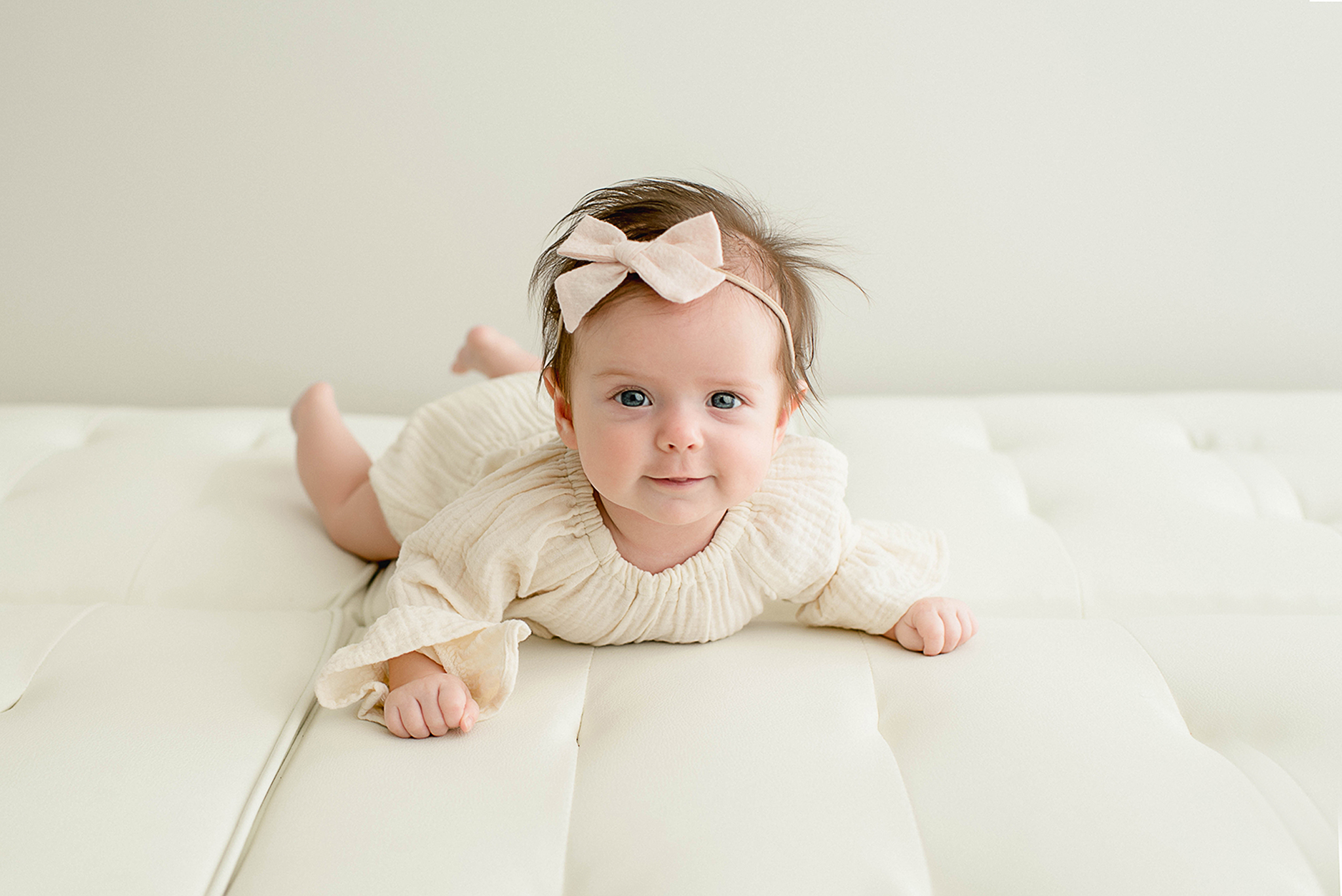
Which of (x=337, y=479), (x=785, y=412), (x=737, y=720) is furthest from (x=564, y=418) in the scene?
(x=337, y=479)

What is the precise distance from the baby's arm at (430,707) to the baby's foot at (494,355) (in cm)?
65

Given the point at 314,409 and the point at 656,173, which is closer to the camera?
the point at 314,409

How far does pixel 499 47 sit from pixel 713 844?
1.44 m

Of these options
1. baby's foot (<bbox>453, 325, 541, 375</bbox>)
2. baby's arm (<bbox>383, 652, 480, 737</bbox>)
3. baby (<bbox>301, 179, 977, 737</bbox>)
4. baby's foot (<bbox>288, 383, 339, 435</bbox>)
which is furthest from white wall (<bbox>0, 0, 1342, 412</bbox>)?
baby's arm (<bbox>383, 652, 480, 737</bbox>)

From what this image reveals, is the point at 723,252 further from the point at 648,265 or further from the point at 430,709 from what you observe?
the point at 430,709

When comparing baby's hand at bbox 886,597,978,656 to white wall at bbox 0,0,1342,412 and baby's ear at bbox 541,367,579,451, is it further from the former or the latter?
white wall at bbox 0,0,1342,412

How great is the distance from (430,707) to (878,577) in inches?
18.5

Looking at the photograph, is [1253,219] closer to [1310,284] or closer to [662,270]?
[1310,284]

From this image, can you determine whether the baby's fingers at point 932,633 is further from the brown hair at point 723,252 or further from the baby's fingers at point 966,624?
the brown hair at point 723,252

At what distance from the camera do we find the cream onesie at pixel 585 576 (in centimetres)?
91

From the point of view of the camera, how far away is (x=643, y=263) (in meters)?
0.85

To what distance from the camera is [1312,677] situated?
90cm

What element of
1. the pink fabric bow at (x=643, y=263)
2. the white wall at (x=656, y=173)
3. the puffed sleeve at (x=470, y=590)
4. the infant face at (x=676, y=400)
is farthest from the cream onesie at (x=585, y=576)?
the white wall at (x=656, y=173)

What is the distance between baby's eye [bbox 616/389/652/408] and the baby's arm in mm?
297
